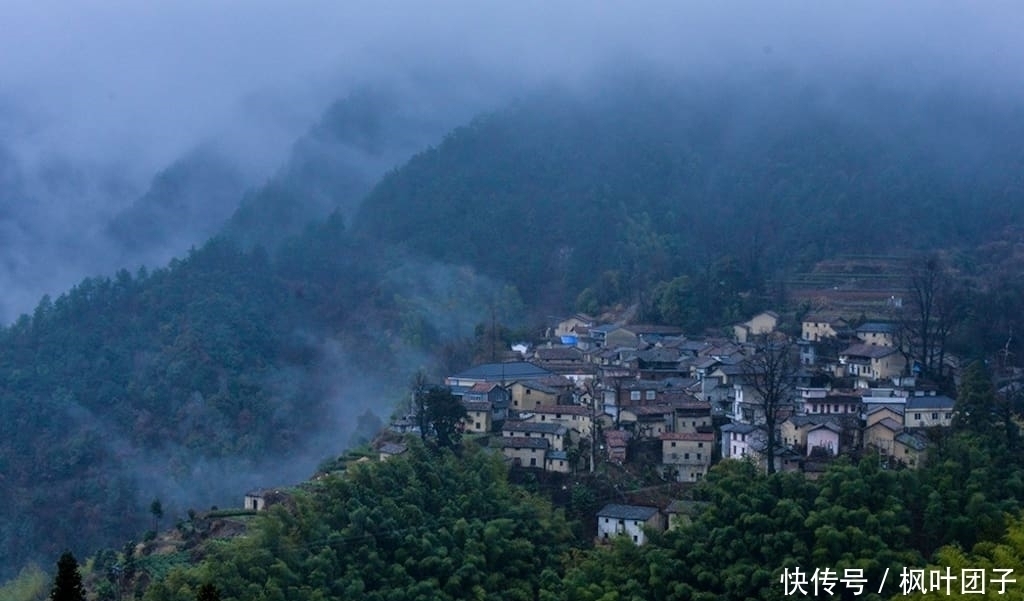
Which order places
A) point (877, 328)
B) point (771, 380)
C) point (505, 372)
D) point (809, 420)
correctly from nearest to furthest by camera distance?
point (771, 380), point (809, 420), point (505, 372), point (877, 328)

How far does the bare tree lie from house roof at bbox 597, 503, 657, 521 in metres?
1.63

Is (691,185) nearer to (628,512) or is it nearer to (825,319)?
(825,319)

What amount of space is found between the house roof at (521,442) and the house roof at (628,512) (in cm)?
167

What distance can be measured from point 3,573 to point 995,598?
17923 mm

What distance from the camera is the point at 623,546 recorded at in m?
14.1

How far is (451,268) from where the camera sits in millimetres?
32625

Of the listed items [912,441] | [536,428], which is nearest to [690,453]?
[536,428]

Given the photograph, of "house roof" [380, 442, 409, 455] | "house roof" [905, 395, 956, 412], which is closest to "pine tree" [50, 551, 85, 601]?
"house roof" [380, 442, 409, 455]

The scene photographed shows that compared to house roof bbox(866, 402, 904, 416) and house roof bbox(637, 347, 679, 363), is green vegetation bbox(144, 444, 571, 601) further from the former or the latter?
house roof bbox(637, 347, 679, 363)

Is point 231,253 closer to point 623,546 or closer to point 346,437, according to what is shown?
point 346,437

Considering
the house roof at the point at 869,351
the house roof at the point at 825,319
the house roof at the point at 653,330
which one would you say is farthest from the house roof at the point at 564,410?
the house roof at the point at 825,319

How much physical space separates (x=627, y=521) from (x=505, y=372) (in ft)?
16.6

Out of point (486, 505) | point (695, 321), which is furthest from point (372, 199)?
point (486, 505)

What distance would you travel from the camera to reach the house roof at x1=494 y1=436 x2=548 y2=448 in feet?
55.4
